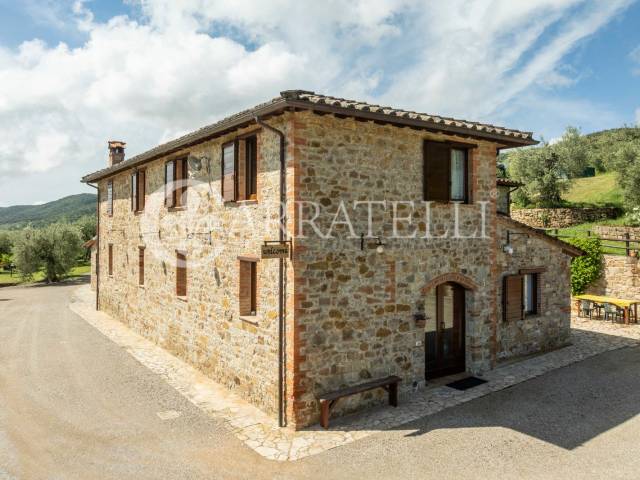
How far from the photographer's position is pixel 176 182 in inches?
480

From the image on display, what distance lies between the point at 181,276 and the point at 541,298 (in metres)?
10.2

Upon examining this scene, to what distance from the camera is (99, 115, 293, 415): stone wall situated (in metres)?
8.30

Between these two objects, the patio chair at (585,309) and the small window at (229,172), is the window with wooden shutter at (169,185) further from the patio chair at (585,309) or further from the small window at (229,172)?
the patio chair at (585,309)

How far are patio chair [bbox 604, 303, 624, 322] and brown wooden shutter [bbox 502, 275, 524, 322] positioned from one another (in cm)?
699

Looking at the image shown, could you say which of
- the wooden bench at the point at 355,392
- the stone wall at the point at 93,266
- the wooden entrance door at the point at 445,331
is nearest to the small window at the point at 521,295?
the wooden entrance door at the point at 445,331

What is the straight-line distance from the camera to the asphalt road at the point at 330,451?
6422 millimetres

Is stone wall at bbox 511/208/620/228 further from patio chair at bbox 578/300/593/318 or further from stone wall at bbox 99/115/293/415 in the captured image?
stone wall at bbox 99/115/293/415

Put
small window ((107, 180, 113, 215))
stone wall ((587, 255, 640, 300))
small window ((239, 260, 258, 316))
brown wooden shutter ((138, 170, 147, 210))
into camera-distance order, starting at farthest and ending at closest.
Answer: small window ((107, 180, 113, 215)) → stone wall ((587, 255, 640, 300)) → brown wooden shutter ((138, 170, 147, 210)) → small window ((239, 260, 258, 316))

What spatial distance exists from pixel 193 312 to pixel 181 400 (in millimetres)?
2556

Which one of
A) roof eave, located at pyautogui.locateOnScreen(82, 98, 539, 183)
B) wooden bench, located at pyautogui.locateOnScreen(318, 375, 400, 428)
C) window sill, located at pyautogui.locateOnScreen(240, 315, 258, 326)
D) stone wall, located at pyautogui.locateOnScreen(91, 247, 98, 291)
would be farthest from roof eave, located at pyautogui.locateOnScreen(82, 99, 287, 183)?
stone wall, located at pyautogui.locateOnScreen(91, 247, 98, 291)

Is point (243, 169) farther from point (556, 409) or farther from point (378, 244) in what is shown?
point (556, 409)

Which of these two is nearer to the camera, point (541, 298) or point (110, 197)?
point (541, 298)

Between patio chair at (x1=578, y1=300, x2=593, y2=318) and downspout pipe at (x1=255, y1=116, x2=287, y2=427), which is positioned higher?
downspout pipe at (x1=255, y1=116, x2=287, y2=427)

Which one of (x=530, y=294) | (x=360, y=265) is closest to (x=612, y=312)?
(x=530, y=294)
